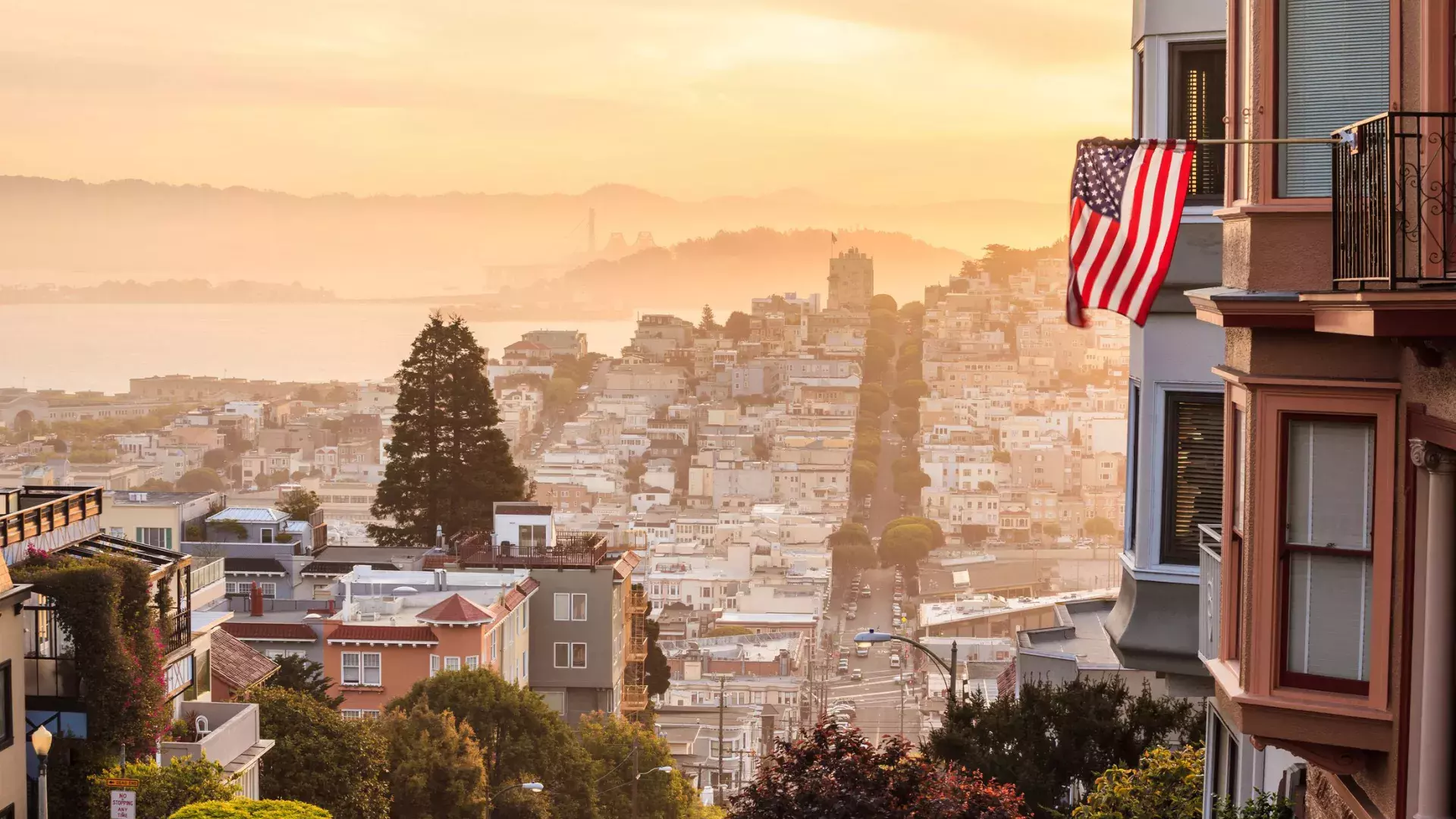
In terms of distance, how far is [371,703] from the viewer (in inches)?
1469

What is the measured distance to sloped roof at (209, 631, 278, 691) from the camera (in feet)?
85.8

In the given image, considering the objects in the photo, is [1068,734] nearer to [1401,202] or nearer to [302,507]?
[1401,202]

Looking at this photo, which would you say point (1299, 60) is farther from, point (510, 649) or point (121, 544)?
point (510, 649)

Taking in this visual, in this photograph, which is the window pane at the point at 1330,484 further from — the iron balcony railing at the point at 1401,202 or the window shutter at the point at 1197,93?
the window shutter at the point at 1197,93

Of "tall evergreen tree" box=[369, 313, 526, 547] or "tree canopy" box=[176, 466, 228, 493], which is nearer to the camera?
"tall evergreen tree" box=[369, 313, 526, 547]

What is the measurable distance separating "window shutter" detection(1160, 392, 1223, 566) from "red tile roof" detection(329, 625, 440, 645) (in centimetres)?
2625

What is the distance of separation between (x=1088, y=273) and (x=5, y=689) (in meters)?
14.0

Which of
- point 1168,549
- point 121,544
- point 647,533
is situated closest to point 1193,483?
A: point 1168,549

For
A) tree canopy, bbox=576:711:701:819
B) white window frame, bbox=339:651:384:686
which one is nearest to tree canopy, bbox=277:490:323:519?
white window frame, bbox=339:651:384:686

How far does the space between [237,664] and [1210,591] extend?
2094cm

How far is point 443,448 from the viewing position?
5731cm

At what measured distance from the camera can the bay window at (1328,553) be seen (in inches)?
278

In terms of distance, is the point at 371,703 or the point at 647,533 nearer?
the point at 371,703

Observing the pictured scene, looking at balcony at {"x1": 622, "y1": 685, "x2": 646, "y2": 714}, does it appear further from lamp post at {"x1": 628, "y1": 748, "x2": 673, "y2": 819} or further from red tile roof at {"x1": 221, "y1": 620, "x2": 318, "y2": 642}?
red tile roof at {"x1": 221, "y1": 620, "x2": 318, "y2": 642}
